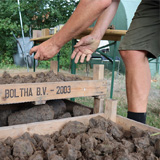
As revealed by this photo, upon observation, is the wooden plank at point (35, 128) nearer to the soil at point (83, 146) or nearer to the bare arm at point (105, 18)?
the soil at point (83, 146)

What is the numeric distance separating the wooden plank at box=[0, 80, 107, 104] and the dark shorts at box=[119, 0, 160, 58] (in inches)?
18.7

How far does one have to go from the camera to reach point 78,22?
1.49 metres

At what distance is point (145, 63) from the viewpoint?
1764 mm

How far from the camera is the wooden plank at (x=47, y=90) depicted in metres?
1.58

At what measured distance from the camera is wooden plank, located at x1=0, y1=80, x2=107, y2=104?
1.58 m

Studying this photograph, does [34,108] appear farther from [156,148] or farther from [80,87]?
[156,148]

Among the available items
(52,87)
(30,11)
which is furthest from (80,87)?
(30,11)

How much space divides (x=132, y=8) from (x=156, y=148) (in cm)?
746

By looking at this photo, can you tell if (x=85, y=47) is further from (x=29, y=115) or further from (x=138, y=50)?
(x=29, y=115)

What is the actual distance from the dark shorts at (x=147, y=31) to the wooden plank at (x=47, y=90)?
0.47 meters

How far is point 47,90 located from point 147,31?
94cm

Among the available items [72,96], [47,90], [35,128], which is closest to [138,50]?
[72,96]

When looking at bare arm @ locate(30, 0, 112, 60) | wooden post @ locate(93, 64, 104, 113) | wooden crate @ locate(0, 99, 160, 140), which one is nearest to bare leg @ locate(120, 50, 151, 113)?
wooden crate @ locate(0, 99, 160, 140)

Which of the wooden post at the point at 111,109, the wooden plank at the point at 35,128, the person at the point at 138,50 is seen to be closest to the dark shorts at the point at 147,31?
the person at the point at 138,50
